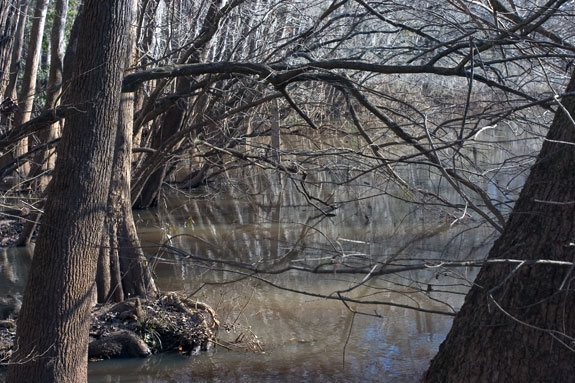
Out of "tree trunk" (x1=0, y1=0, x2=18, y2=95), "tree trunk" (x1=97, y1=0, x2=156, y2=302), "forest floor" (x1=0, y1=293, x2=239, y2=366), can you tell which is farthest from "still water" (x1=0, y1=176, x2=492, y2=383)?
"tree trunk" (x1=0, y1=0, x2=18, y2=95)

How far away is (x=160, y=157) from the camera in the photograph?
35.7 ft

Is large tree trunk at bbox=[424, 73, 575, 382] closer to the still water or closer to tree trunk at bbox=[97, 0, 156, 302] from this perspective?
the still water

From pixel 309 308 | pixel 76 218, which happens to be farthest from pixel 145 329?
pixel 76 218

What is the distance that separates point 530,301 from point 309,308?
21.6 feet

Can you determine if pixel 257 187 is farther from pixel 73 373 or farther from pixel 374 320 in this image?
pixel 73 373

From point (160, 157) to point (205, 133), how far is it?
3.02ft

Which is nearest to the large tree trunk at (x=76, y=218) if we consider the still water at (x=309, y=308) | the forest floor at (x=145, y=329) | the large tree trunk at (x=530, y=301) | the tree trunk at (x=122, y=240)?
the still water at (x=309, y=308)

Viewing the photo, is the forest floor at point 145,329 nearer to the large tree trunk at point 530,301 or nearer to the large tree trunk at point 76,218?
the large tree trunk at point 76,218

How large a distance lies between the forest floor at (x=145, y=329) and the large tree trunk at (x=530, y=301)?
16.2 ft

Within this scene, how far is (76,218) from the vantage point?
5988 mm

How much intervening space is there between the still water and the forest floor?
0.44 ft

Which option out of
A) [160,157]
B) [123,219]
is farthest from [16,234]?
[123,219]

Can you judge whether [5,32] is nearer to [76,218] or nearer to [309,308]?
[76,218]

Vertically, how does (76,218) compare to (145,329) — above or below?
above
